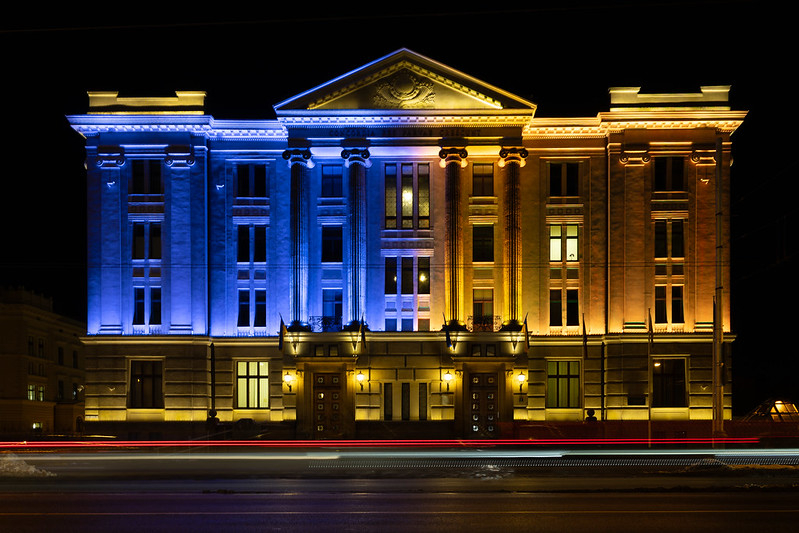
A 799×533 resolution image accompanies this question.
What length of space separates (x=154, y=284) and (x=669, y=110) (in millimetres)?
27780

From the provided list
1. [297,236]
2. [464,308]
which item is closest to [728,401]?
[464,308]

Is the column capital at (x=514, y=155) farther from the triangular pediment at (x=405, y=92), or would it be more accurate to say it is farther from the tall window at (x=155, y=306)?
the tall window at (x=155, y=306)

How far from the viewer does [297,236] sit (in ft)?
146

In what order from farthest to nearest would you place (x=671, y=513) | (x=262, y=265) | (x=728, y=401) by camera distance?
(x=262, y=265) → (x=728, y=401) → (x=671, y=513)

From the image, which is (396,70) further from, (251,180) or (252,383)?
(252,383)

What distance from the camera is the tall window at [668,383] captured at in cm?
4397

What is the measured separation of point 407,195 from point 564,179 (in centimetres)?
827

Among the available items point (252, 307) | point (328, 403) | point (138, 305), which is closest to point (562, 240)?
point (328, 403)

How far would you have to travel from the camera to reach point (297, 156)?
146ft

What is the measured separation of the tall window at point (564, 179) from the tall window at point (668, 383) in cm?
973

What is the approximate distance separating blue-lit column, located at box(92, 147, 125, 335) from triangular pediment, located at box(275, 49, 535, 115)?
932 centimetres

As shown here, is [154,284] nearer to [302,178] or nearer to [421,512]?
[302,178]

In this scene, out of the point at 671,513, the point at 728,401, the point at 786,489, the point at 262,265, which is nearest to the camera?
the point at 671,513

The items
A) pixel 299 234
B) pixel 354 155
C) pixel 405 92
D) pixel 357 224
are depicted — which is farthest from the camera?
pixel 405 92
